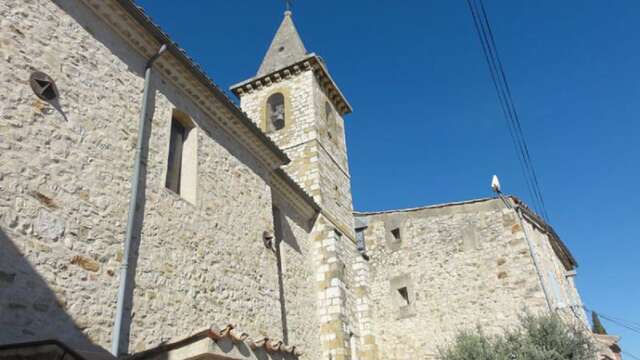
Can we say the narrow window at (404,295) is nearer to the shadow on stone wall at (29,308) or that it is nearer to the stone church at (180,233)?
the stone church at (180,233)

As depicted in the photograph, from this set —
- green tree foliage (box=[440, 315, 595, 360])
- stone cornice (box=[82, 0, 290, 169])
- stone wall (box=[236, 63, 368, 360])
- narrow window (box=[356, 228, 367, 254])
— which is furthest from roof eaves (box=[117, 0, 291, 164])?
narrow window (box=[356, 228, 367, 254])

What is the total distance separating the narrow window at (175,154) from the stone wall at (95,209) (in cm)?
29

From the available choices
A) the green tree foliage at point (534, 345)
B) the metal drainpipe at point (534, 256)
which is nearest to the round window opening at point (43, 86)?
the green tree foliage at point (534, 345)

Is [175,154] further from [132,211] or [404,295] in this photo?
[404,295]

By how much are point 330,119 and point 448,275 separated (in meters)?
6.23

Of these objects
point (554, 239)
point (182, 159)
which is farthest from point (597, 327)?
point (182, 159)

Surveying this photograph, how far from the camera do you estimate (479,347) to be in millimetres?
10766

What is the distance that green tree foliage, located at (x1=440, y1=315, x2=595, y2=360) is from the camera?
10.3m

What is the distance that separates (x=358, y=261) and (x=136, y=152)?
847 centimetres

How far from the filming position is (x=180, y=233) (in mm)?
6957

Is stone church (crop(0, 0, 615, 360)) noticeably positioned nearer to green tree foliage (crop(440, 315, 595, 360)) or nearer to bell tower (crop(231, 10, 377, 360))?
bell tower (crop(231, 10, 377, 360))

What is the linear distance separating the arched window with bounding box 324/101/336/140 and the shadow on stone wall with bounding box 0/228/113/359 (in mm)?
11886

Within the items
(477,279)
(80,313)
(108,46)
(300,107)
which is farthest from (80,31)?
(477,279)

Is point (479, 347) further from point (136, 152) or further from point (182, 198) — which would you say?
point (136, 152)
